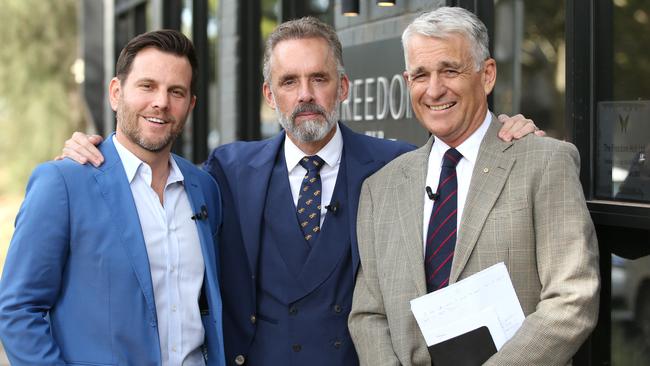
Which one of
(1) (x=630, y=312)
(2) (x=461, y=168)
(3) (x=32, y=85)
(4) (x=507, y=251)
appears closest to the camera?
(4) (x=507, y=251)

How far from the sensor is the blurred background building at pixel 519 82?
358 cm

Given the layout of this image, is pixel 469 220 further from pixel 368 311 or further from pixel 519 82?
pixel 519 82

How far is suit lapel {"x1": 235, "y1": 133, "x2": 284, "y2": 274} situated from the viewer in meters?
3.48

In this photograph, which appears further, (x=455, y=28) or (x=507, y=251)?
(x=455, y=28)

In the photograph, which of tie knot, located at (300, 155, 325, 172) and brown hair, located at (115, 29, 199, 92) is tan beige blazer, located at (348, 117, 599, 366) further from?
brown hair, located at (115, 29, 199, 92)

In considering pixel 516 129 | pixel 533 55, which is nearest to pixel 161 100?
pixel 516 129

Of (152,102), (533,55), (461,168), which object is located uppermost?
(533,55)

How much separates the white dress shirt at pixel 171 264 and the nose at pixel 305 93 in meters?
0.58

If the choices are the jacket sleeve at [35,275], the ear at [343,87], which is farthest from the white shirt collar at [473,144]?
the jacket sleeve at [35,275]

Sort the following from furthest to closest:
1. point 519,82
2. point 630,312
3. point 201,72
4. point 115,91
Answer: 1. point 519,82
2. point 201,72
3. point 630,312
4. point 115,91

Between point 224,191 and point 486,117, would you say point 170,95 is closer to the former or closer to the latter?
point 224,191

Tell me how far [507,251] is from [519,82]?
9170 mm

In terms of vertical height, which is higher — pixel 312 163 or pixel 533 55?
pixel 533 55

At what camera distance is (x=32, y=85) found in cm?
1961
